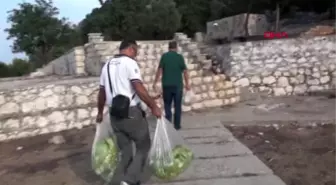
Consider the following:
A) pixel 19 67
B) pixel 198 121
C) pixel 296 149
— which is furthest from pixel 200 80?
pixel 19 67

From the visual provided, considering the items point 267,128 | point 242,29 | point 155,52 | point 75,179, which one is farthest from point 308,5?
point 75,179

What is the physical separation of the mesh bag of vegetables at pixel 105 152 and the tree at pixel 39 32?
22.7 metres

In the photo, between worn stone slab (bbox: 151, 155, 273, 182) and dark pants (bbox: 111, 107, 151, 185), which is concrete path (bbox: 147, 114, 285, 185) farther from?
dark pants (bbox: 111, 107, 151, 185)

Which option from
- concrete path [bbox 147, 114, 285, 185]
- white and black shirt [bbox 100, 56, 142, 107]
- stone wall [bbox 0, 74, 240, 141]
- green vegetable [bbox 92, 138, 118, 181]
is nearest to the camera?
white and black shirt [bbox 100, 56, 142, 107]

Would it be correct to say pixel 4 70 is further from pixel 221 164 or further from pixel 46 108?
pixel 221 164

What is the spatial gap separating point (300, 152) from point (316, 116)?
285 centimetres

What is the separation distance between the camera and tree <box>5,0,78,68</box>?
2666 cm

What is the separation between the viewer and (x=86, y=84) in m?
8.05

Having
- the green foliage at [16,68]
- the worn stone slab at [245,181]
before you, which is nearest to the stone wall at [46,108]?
the worn stone slab at [245,181]

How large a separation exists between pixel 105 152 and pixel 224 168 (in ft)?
4.64

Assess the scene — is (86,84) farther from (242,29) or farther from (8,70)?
(8,70)

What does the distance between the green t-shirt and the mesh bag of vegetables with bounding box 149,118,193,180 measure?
247cm

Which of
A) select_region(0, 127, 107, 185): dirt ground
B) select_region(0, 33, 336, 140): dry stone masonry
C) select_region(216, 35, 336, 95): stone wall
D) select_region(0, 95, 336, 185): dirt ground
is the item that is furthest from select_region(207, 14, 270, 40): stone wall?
select_region(0, 127, 107, 185): dirt ground

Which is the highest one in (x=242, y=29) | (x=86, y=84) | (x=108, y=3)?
(x=108, y=3)
